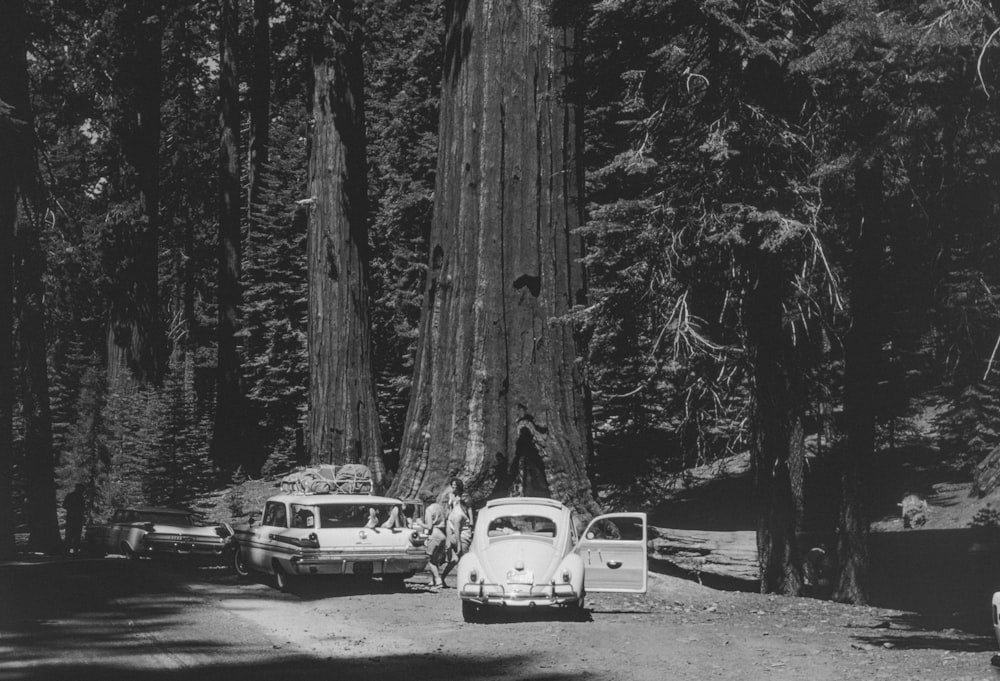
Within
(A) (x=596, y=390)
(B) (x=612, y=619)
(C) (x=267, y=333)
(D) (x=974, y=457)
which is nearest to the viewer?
(B) (x=612, y=619)

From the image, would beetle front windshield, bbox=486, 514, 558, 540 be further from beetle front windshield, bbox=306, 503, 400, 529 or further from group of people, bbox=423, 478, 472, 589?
beetle front windshield, bbox=306, 503, 400, 529

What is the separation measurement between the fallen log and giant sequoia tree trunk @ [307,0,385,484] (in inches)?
261

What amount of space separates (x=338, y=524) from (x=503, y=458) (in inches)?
105

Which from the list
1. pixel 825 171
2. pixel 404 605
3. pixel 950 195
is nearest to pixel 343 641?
pixel 404 605

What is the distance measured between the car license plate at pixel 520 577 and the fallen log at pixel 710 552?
9.44m

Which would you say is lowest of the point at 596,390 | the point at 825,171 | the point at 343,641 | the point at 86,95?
the point at 343,641

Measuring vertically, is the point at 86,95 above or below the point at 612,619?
above

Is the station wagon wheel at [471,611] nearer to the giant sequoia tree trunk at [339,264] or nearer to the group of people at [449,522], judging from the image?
the group of people at [449,522]

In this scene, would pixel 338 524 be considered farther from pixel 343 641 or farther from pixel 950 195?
pixel 950 195

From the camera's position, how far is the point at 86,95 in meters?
37.1

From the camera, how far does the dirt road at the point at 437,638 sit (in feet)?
31.8

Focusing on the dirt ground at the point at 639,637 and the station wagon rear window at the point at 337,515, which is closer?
the dirt ground at the point at 639,637

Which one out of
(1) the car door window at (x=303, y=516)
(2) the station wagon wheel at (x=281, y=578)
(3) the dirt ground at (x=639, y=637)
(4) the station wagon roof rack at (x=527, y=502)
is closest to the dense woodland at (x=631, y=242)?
(1) the car door window at (x=303, y=516)

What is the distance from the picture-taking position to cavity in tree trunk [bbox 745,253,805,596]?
1767cm
